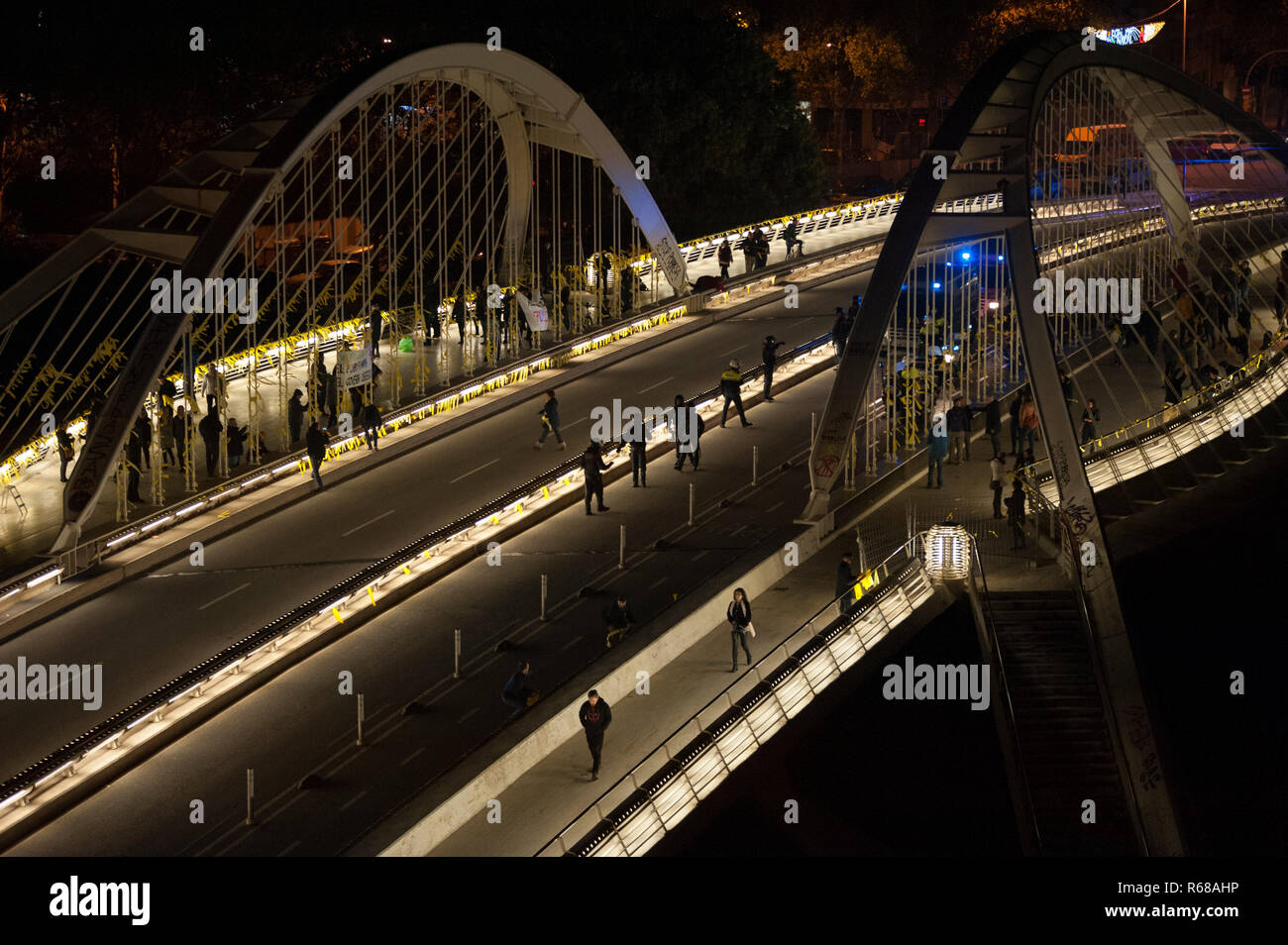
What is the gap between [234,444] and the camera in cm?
3450

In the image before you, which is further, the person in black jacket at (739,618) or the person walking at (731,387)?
the person walking at (731,387)

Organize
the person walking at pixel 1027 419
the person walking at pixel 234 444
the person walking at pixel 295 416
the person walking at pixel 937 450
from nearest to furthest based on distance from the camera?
the person walking at pixel 937 450 → the person walking at pixel 234 444 → the person walking at pixel 1027 419 → the person walking at pixel 295 416

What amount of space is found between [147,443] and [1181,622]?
1890 centimetres

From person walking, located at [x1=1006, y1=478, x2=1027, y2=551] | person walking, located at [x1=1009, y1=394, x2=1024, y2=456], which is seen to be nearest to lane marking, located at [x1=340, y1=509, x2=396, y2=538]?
person walking, located at [x1=1006, y1=478, x2=1027, y2=551]

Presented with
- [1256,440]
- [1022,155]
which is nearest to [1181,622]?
[1256,440]

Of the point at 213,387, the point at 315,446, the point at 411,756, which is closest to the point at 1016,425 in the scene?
the point at 315,446

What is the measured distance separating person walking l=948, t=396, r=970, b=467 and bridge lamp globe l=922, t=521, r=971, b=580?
5770 millimetres

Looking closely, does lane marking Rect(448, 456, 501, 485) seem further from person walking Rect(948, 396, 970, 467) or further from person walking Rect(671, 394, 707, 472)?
person walking Rect(948, 396, 970, 467)

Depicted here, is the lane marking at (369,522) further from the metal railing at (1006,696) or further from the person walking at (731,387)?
the metal railing at (1006,696)

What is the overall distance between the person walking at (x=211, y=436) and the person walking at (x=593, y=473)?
22.0ft

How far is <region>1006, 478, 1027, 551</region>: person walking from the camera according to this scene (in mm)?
30781

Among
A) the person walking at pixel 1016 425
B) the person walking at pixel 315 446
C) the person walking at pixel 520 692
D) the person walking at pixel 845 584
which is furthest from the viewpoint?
the person walking at pixel 1016 425

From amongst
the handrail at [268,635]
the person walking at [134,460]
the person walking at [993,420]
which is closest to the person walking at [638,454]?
the handrail at [268,635]

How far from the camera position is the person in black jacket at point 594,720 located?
23.3 metres
